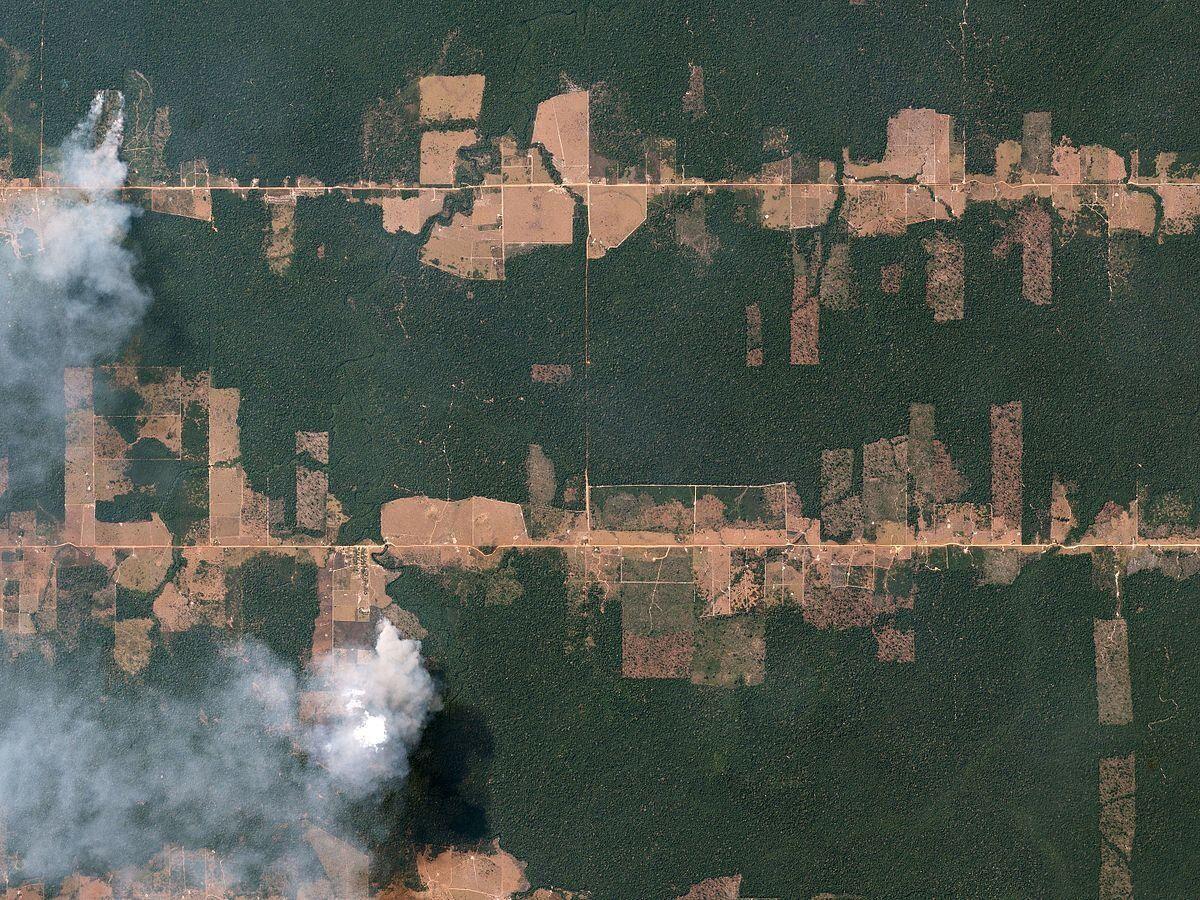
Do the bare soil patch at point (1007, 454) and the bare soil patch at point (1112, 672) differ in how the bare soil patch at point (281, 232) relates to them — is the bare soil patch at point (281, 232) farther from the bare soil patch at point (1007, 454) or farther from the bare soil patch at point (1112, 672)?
the bare soil patch at point (1112, 672)

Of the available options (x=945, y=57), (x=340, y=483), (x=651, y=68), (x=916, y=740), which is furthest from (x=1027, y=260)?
(x=340, y=483)

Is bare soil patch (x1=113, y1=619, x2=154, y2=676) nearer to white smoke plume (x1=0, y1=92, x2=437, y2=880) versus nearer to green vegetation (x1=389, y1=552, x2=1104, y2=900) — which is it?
white smoke plume (x1=0, y1=92, x2=437, y2=880)

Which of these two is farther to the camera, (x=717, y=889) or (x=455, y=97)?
(x=455, y=97)

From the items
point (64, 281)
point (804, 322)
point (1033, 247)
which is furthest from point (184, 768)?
point (1033, 247)

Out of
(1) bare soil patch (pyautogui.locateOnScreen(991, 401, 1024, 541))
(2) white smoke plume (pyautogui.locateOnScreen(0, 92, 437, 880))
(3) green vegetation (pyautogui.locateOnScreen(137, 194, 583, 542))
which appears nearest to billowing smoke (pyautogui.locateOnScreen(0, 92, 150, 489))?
(2) white smoke plume (pyautogui.locateOnScreen(0, 92, 437, 880))

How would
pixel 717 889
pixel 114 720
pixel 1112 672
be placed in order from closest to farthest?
1. pixel 1112 672
2. pixel 717 889
3. pixel 114 720

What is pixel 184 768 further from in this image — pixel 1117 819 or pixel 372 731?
pixel 1117 819

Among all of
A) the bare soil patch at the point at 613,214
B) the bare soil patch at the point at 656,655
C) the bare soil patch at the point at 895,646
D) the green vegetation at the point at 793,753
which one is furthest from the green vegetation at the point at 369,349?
the bare soil patch at the point at 895,646

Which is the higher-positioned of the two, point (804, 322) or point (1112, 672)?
point (804, 322)
